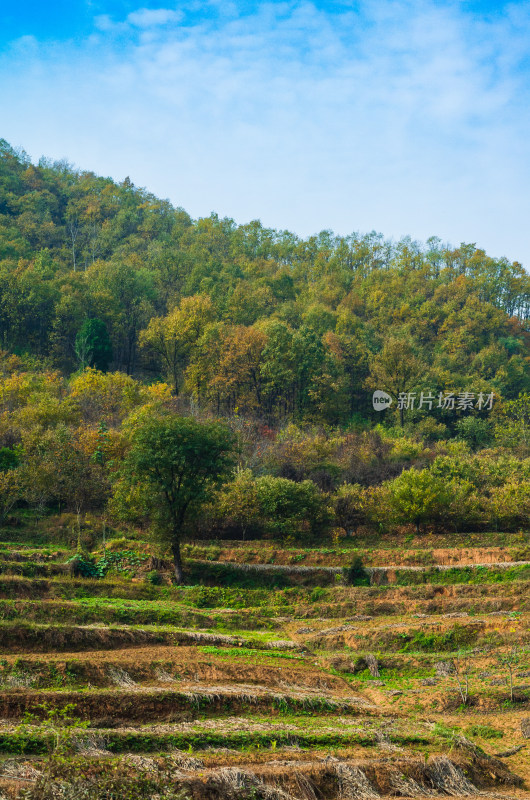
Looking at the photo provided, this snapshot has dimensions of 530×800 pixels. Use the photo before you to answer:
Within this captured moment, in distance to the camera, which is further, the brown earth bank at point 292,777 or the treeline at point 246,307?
the treeline at point 246,307

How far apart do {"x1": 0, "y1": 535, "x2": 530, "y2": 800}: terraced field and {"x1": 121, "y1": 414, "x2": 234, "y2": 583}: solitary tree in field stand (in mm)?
2354

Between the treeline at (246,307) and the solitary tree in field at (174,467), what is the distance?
22.8 m

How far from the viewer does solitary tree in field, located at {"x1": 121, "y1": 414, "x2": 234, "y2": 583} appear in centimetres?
2822

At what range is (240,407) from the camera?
2164 inches

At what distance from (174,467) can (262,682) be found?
13358 millimetres

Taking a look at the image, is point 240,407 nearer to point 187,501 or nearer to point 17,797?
point 187,501

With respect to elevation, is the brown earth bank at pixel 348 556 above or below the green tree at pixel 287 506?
below

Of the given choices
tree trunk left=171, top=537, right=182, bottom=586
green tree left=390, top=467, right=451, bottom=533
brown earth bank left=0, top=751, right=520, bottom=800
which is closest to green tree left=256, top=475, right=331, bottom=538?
green tree left=390, top=467, right=451, bottom=533

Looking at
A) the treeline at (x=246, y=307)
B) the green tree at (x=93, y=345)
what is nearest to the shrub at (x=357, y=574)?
the treeline at (x=246, y=307)

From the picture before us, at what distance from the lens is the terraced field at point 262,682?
10.6 metres

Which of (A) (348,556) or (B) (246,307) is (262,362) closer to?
(B) (246,307)

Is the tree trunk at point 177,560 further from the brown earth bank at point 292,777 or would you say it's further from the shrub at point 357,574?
the brown earth bank at point 292,777

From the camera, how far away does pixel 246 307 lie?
68000 mm

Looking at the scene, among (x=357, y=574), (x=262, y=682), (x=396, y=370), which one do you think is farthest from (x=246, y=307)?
(x=262, y=682)
